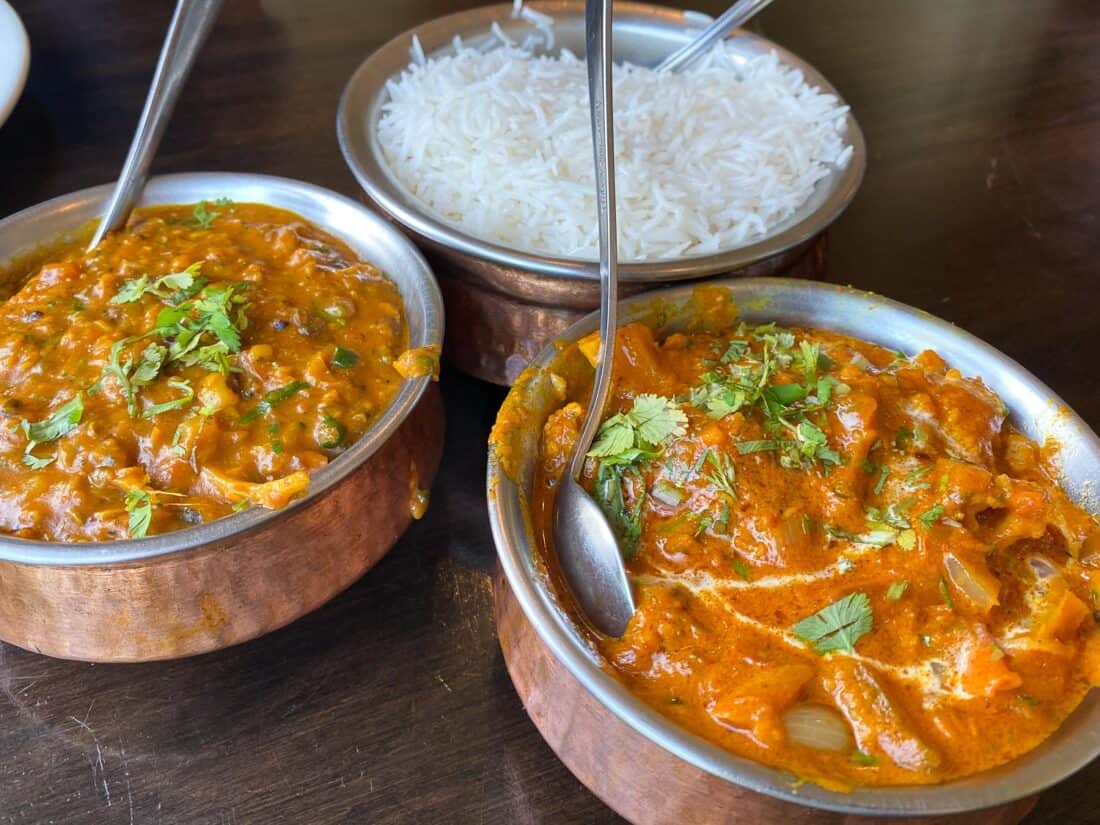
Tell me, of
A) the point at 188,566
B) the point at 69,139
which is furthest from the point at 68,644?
the point at 69,139

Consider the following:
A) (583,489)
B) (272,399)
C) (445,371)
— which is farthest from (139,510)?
(445,371)

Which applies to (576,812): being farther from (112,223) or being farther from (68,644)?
(112,223)

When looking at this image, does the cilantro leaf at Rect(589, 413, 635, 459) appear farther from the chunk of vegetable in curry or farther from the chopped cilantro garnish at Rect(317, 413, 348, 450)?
the chopped cilantro garnish at Rect(317, 413, 348, 450)

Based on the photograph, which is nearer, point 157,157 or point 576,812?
point 576,812

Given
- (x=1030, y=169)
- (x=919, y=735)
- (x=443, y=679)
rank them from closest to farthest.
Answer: (x=919, y=735) → (x=443, y=679) → (x=1030, y=169)

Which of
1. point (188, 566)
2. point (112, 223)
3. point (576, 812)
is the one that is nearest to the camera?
point (188, 566)

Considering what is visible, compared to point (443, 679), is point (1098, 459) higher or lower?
higher

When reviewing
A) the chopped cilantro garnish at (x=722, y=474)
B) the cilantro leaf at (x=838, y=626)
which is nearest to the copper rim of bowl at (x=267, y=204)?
the chopped cilantro garnish at (x=722, y=474)
